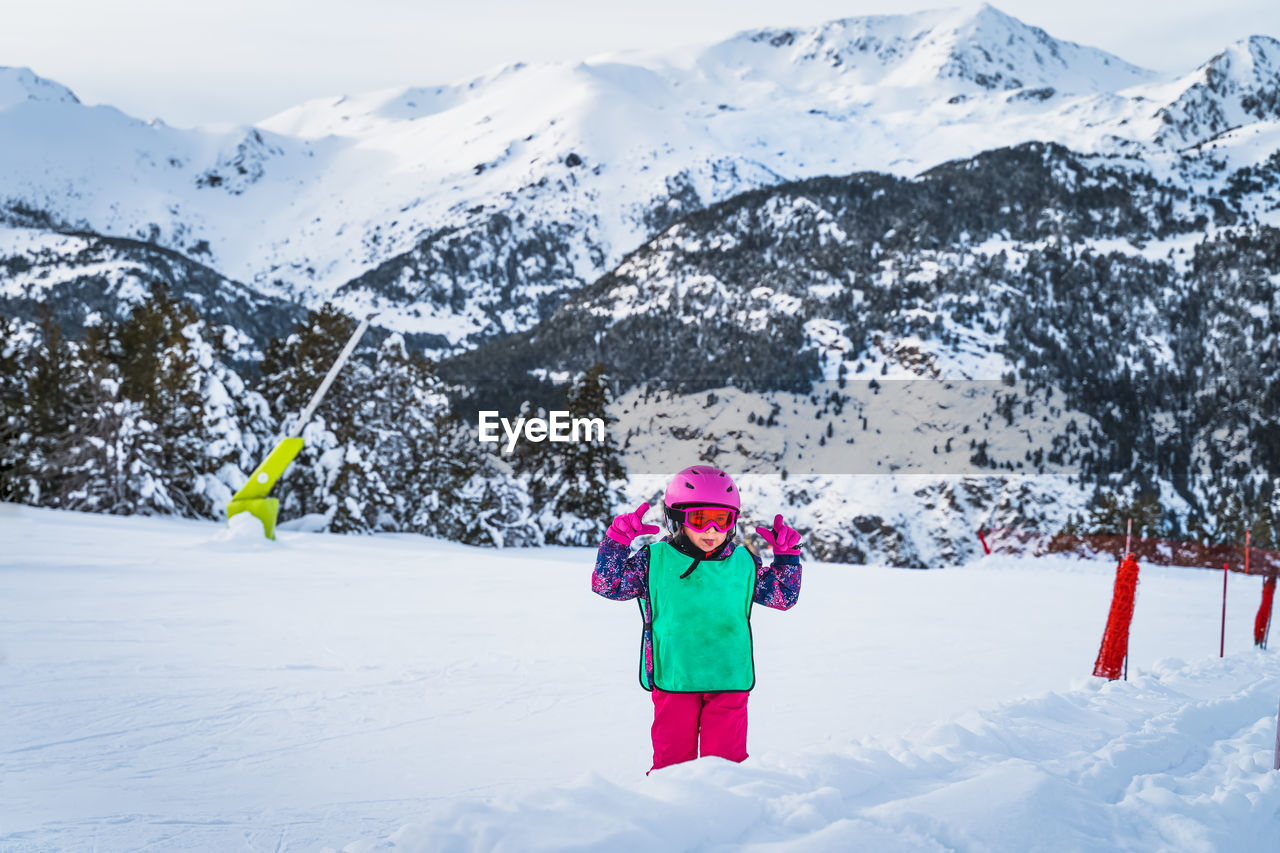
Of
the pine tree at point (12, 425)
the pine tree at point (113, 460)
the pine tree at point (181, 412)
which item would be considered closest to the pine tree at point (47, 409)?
the pine tree at point (12, 425)

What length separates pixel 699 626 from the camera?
4199mm

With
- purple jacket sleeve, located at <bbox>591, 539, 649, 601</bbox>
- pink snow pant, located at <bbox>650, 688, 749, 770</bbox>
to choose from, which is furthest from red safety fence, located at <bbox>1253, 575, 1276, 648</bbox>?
purple jacket sleeve, located at <bbox>591, 539, 649, 601</bbox>

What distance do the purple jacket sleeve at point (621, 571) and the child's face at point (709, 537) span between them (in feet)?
0.76

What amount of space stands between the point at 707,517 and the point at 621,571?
0.46 m

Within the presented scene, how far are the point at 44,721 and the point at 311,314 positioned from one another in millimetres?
27300

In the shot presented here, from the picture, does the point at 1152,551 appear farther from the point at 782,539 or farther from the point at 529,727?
the point at 782,539

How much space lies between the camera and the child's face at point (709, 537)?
13.7 feet

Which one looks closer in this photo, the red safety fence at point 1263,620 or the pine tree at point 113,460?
the red safety fence at point 1263,620

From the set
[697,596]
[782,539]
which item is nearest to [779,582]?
[782,539]

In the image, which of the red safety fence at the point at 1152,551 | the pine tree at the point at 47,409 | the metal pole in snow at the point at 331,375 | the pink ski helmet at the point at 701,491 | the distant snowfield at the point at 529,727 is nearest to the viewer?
the distant snowfield at the point at 529,727

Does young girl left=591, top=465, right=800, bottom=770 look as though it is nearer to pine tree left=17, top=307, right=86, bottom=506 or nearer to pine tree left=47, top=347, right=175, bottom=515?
pine tree left=47, top=347, right=175, bottom=515

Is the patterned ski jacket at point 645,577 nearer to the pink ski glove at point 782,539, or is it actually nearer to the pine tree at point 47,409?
the pink ski glove at point 782,539

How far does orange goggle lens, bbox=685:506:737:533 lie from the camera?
4176 mm

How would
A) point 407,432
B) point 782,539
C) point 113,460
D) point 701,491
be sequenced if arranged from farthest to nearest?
point 407,432 → point 113,460 → point 782,539 → point 701,491
